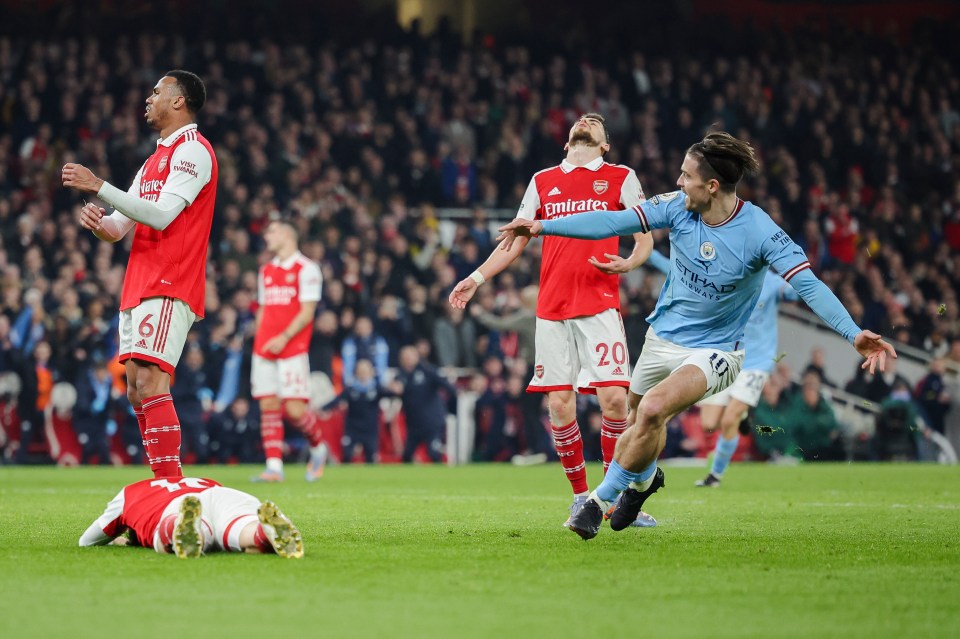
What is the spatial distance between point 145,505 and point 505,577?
189 centimetres

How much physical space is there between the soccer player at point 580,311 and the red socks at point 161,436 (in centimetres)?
244

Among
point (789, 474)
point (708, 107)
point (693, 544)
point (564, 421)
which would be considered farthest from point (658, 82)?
point (693, 544)

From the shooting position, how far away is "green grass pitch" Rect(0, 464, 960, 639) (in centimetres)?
447

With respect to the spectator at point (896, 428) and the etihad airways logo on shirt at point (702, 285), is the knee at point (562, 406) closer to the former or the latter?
the etihad airways logo on shirt at point (702, 285)

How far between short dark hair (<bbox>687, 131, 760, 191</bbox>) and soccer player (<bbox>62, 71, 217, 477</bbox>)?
286cm

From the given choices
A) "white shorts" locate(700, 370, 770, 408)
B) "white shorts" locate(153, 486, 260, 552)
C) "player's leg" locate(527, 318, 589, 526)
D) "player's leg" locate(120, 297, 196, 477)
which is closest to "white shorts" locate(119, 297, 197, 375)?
"player's leg" locate(120, 297, 196, 477)

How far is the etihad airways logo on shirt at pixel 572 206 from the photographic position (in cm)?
880

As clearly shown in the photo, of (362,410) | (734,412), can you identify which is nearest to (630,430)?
(734,412)

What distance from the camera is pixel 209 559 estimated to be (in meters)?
6.04

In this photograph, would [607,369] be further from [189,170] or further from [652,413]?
[189,170]

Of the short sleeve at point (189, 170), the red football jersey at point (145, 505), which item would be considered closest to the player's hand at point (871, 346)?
the red football jersey at point (145, 505)

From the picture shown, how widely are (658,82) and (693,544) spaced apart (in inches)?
793

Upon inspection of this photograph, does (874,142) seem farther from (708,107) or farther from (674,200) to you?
(674,200)

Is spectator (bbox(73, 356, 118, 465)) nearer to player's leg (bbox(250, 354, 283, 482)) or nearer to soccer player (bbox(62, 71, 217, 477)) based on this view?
player's leg (bbox(250, 354, 283, 482))
